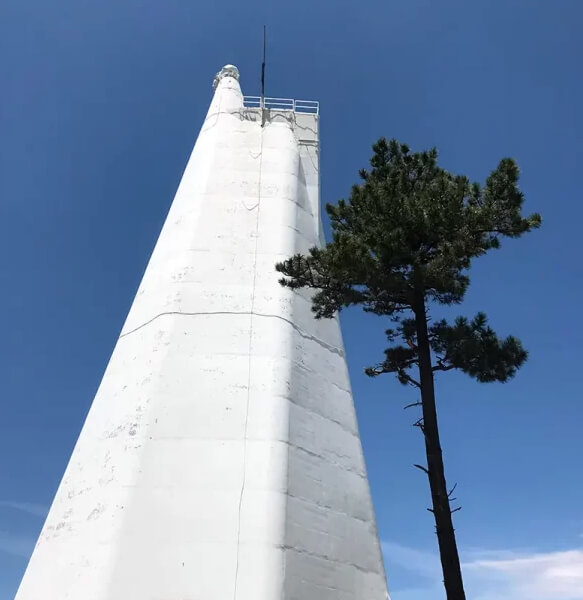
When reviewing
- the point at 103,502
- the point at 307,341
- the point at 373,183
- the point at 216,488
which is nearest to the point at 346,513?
the point at 216,488

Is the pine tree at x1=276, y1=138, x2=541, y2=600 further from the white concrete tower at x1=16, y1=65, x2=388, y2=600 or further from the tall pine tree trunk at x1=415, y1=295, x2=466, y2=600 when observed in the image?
the white concrete tower at x1=16, y1=65, x2=388, y2=600

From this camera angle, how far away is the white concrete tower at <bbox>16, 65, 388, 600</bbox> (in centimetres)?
1086

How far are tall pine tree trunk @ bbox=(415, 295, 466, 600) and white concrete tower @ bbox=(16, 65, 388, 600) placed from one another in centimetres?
355

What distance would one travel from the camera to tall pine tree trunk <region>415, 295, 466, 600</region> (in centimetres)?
865

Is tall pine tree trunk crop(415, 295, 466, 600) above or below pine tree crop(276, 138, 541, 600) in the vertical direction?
below

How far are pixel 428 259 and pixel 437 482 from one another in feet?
14.2

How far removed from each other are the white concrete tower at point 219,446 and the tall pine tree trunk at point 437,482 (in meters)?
3.55

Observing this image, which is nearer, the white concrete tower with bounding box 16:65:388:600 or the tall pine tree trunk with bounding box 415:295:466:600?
the tall pine tree trunk with bounding box 415:295:466:600

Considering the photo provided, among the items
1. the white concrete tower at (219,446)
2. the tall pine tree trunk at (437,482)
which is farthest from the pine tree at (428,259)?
the white concrete tower at (219,446)

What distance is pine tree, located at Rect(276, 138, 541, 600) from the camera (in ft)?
34.1

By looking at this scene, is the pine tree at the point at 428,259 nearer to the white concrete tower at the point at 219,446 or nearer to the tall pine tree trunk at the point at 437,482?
the tall pine tree trunk at the point at 437,482

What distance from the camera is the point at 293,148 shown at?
1928 centimetres

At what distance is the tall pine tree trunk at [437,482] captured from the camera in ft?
28.4

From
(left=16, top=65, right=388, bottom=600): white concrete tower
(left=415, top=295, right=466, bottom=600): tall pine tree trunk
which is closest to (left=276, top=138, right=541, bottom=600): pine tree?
(left=415, top=295, right=466, bottom=600): tall pine tree trunk
